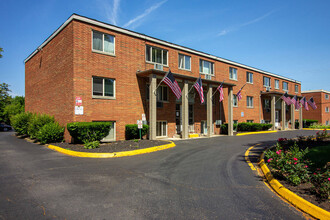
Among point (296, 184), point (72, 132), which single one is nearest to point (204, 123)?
point (72, 132)

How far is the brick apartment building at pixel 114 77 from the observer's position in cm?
1475

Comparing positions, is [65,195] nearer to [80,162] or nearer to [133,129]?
[80,162]

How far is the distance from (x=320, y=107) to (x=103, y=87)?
50.0 metres

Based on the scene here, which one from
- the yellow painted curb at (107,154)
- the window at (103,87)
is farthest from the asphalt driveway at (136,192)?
the window at (103,87)

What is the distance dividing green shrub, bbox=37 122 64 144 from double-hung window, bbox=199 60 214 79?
15073 mm

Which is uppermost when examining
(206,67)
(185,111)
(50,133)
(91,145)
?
(206,67)

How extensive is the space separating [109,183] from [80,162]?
3.53 m

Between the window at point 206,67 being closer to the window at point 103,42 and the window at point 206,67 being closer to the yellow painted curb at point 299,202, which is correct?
the window at point 103,42

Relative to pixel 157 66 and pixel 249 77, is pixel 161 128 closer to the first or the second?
pixel 157 66

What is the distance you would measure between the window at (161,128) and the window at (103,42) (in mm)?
7290

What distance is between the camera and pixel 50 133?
1441cm

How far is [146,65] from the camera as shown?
18.3m

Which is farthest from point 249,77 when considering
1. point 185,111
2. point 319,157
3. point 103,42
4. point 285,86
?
point 319,157

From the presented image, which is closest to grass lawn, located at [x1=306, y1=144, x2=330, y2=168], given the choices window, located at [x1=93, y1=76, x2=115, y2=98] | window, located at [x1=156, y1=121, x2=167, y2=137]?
window, located at [x1=156, y1=121, x2=167, y2=137]
